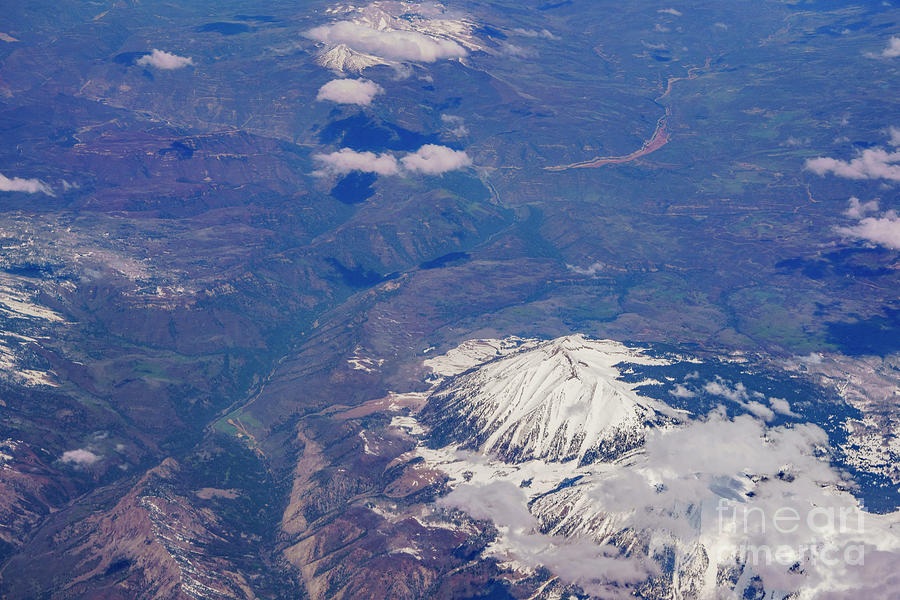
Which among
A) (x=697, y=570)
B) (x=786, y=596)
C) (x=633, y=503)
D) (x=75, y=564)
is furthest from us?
(x=75, y=564)

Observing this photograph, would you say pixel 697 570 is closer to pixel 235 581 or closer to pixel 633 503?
pixel 633 503

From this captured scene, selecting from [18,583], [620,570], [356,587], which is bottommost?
[18,583]

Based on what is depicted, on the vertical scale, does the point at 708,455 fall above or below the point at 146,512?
above

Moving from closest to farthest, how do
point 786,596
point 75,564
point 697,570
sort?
1. point 786,596
2. point 697,570
3. point 75,564

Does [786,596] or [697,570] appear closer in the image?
[786,596]

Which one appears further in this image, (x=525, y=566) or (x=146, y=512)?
(x=146, y=512)

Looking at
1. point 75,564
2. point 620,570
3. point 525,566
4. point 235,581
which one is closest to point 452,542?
point 525,566

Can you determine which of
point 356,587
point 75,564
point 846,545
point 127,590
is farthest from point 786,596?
point 75,564

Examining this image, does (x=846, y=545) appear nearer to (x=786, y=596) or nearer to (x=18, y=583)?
(x=786, y=596)

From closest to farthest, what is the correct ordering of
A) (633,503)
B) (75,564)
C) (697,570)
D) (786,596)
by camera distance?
(786,596) < (697,570) < (633,503) < (75,564)
